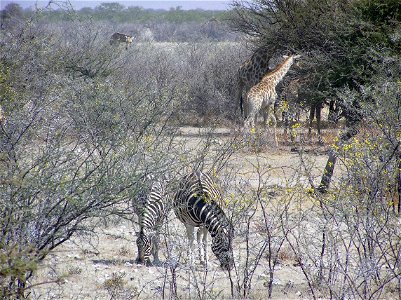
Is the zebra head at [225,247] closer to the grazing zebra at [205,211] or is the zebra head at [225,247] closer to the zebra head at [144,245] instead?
the grazing zebra at [205,211]

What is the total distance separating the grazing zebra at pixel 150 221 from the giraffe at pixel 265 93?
7.16 meters

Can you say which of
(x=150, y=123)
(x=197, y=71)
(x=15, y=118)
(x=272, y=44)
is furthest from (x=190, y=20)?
(x=15, y=118)

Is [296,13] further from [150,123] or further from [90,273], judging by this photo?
[90,273]

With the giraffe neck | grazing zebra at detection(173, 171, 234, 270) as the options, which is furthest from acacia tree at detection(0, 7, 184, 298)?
the giraffe neck

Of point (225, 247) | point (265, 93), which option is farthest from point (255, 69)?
point (225, 247)

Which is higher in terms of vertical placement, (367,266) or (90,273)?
(367,266)

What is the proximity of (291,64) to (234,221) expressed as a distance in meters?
9.33

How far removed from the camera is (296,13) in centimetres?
1611

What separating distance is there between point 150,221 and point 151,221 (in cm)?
2

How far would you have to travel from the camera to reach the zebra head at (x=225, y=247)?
6766mm

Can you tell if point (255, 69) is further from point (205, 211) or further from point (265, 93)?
point (205, 211)

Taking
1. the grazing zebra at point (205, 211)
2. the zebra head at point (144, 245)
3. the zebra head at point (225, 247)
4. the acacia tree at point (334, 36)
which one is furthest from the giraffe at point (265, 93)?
the zebra head at point (225, 247)

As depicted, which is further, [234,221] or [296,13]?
[296,13]

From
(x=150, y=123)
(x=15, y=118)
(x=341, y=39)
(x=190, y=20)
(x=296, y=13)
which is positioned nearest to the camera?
(x=15, y=118)
